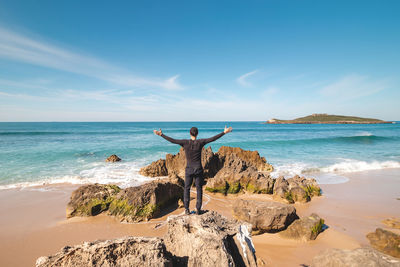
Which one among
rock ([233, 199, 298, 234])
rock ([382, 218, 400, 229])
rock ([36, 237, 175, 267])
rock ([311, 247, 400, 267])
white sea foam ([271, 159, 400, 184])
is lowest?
white sea foam ([271, 159, 400, 184])

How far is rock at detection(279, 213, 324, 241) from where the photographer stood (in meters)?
5.42

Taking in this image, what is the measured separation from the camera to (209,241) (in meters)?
2.98

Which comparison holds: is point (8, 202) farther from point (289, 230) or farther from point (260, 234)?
point (289, 230)

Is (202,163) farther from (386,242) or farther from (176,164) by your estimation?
(386,242)

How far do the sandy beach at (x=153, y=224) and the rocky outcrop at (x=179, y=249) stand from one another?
1.80 metres

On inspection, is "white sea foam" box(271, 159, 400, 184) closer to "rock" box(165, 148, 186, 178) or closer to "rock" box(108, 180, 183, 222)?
"rock" box(165, 148, 186, 178)

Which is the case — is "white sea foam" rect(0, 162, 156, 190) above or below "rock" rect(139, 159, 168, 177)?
below

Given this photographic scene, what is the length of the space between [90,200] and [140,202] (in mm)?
2035

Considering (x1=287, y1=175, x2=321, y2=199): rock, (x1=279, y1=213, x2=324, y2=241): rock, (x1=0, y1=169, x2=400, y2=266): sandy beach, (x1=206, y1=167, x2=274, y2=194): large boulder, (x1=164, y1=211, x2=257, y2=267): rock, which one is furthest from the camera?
(x1=206, y1=167, x2=274, y2=194): large boulder

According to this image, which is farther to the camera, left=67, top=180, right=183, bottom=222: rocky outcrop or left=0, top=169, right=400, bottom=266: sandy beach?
left=67, top=180, right=183, bottom=222: rocky outcrop

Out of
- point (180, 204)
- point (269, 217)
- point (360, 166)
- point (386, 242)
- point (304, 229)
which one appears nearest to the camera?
point (386, 242)

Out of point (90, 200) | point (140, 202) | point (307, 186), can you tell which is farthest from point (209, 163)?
point (90, 200)

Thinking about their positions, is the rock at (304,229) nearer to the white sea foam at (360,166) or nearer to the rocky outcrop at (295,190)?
the rocky outcrop at (295,190)

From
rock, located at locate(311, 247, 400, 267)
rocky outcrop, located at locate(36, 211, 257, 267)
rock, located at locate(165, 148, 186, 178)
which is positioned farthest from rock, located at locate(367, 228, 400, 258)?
rock, located at locate(165, 148, 186, 178)
